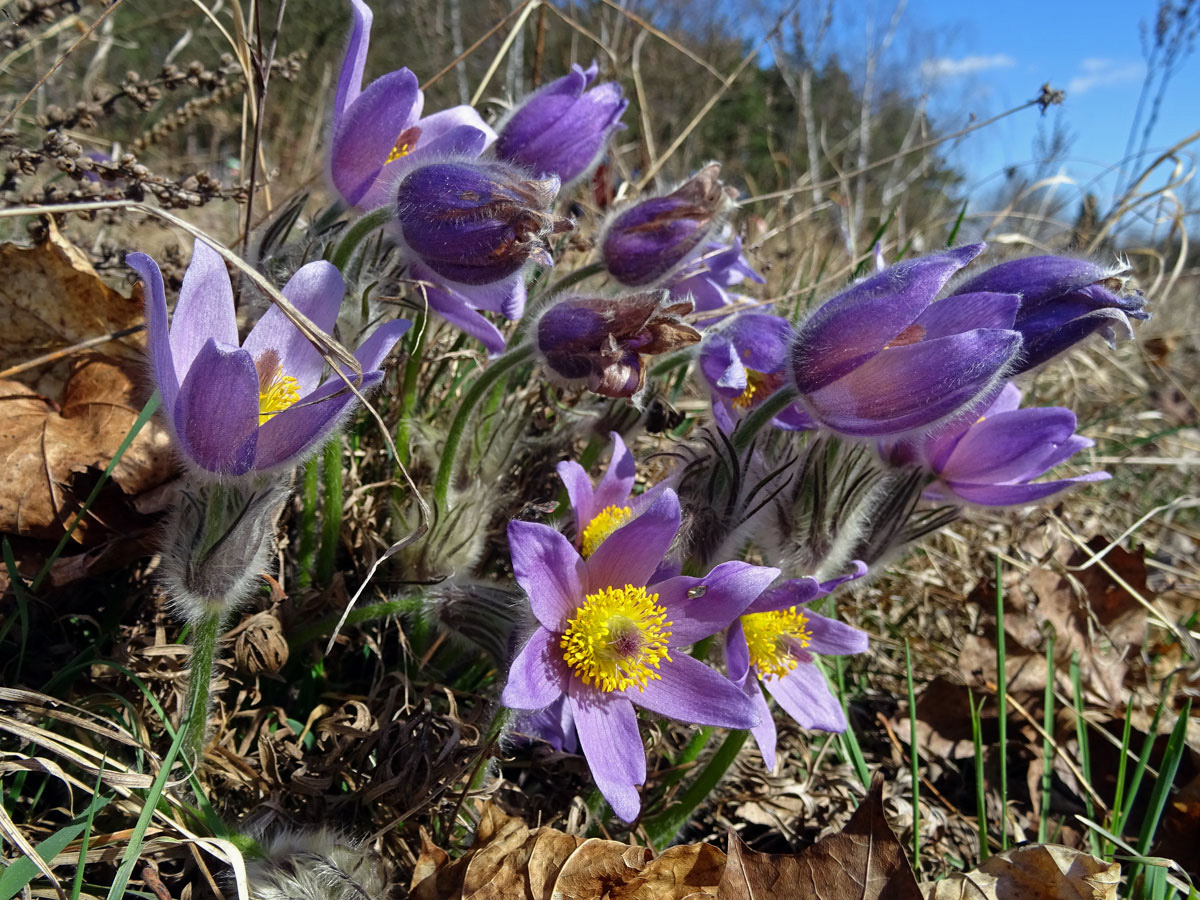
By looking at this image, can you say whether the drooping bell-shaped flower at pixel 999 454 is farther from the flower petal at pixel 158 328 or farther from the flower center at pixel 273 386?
the flower petal at pixel 158 328

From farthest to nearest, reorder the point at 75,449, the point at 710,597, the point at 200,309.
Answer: the point at 75,449, the point at 710,597, the point at 200,309

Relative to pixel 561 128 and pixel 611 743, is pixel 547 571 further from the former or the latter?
pixel 561 128

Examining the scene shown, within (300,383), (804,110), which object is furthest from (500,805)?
(804,110)

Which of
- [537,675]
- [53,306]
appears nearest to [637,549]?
[537,675]

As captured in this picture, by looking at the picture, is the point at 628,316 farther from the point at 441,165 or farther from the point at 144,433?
the point at 144,433

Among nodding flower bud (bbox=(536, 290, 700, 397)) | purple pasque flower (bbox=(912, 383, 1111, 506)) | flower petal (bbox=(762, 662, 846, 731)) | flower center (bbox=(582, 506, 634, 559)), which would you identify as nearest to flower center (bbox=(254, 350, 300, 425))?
nodding flower bud (bbox=(536, 290, 700, 397))

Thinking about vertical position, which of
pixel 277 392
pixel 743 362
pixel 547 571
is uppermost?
pixel 743 362
